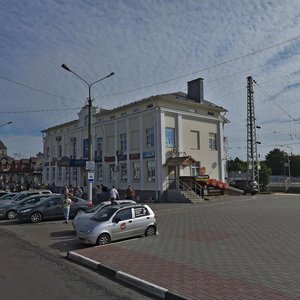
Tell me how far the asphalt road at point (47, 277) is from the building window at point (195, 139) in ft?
80.1

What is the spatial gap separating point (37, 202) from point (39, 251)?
9984 mm

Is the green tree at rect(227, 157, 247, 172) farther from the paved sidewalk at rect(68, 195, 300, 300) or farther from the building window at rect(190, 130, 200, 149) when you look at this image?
the paved sidewalk at rect(68, 195, 300, 300)

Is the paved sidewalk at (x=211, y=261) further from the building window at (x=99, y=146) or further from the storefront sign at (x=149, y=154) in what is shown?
the building window at (x=99, y=146)

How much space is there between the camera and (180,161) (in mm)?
33750

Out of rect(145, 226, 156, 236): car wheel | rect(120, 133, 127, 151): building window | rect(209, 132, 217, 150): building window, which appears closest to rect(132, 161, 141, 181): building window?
rect(120, 133, 127, 151): building window

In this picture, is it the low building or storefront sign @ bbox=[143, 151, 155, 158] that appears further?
the low building

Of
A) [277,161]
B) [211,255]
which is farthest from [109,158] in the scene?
[277,161]

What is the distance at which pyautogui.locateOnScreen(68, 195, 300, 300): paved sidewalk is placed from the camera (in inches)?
296

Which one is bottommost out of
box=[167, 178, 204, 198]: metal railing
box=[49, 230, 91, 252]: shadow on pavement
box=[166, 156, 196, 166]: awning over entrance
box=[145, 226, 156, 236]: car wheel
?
box=[49, 230, 91, 252]: shadow on pavement

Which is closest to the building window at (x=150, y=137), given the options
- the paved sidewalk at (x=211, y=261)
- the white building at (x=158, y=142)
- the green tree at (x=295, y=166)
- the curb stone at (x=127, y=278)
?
the white building at (x=158, y=142)

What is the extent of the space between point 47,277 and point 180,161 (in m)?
25.4

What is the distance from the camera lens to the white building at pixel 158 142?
34719 mm

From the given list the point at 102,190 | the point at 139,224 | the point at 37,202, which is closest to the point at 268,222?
the point at 139,224

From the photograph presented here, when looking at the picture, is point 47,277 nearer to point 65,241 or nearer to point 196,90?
point 65,241
